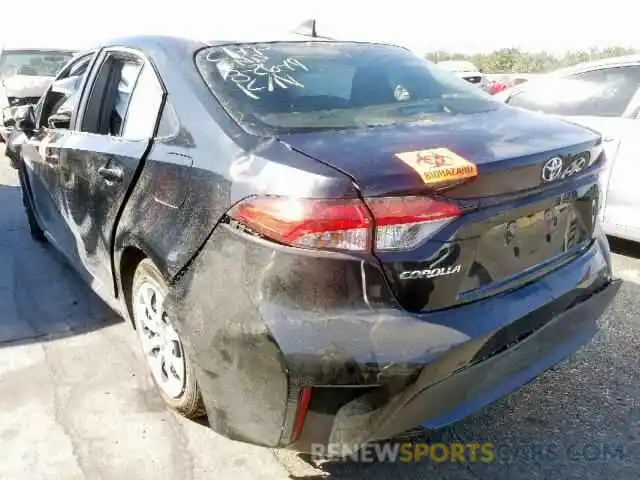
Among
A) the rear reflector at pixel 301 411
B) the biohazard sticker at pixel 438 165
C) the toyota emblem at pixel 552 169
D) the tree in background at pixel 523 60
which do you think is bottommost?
the tree in background at pixel 523 60

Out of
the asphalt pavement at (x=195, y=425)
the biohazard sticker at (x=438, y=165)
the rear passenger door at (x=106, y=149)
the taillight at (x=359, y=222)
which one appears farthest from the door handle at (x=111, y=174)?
the biohazard sticker at (x=438, y=165)

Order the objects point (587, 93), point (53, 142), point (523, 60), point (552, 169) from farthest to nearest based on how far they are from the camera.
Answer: point (523, 60) → point (587, 93) → point (53, 142) → point (552, 169)

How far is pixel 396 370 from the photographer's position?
5.96 feet

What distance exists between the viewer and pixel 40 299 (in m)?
4.05

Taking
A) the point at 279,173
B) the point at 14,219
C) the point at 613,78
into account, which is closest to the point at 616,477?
the point at 279,173

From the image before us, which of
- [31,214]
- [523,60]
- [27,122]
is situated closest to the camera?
[27,122]

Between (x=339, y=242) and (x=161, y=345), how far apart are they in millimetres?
1236

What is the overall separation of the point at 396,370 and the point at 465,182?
0.60 metres

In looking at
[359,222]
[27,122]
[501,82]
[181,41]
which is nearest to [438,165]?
[359,222]

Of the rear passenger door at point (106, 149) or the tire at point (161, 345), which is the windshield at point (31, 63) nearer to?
the rear passenger door at point (106, 149)

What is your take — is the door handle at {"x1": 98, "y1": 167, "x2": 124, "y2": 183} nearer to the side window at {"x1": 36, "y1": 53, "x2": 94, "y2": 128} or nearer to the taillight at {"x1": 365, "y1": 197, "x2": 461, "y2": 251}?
the side window at {"x1": 36, "y1": 53, "x2": 94, "y2": 128}

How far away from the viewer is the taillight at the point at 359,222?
1.82 metres

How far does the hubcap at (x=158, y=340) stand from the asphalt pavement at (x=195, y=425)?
205 millimetres

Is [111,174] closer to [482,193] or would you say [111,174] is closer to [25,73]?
[482,193]
